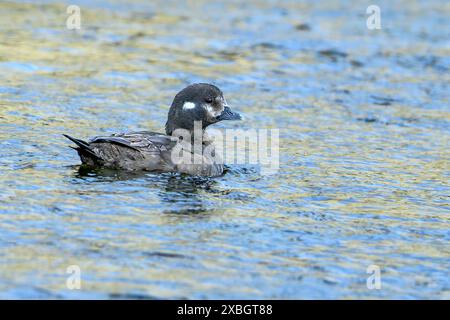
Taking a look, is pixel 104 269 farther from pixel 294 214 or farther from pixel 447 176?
pixel 447 176

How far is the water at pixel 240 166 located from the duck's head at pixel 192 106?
0.82m

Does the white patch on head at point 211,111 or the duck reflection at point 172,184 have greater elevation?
the white patch on head at point 211,111

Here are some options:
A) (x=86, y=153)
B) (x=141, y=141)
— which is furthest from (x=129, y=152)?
(x=86, y=153)

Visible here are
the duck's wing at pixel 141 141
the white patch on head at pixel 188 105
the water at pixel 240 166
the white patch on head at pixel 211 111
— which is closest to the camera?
the water at pixel 240 166

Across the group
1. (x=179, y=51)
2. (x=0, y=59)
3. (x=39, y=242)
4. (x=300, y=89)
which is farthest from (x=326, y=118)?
(x=39, y=242)

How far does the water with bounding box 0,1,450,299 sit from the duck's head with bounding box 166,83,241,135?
0.82 meters

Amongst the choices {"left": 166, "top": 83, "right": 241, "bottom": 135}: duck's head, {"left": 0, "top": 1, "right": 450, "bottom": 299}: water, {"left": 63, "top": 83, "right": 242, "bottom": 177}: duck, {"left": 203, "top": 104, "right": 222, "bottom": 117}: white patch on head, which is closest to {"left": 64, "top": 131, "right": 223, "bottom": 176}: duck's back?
{"left": 63, "top": 83, "right": 242, "bottom": 177}: duck

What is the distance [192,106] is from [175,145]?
0.90m

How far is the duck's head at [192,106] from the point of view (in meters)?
12.3

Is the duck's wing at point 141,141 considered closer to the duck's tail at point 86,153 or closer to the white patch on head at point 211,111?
the duck's tail at point 86,153

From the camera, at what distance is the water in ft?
27.7

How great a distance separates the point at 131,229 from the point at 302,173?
349cm

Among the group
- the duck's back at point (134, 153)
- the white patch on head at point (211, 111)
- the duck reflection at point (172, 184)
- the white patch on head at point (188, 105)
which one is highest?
the white patch on head at point (188, 105)

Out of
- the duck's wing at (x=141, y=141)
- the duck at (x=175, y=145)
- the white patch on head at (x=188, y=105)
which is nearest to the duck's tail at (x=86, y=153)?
the duck at (x=175, y=145)
